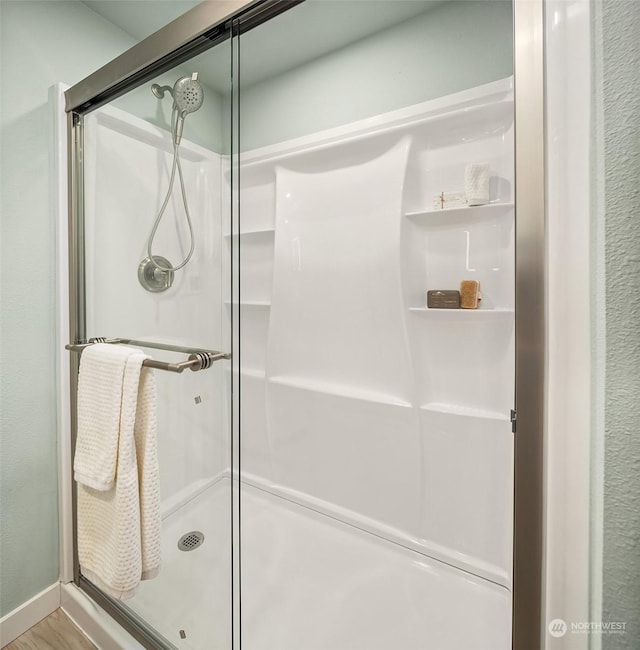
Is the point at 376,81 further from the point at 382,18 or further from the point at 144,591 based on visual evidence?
the point at 144,591

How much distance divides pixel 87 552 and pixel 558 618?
3.68ft

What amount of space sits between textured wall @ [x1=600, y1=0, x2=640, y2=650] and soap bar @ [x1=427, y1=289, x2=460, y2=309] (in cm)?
93

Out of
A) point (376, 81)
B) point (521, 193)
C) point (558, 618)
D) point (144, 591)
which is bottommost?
point (144, 591)

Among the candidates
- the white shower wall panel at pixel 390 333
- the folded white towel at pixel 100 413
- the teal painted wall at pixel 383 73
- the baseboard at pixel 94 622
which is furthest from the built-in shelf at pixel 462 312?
the baseboard at pixel 94 622

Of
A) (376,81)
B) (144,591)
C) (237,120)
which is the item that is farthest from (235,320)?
(376,81)

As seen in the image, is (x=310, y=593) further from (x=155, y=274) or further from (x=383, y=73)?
(x=383, y=73)

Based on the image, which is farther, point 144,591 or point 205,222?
point 144,591

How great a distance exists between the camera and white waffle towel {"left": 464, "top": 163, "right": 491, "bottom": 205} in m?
1.29

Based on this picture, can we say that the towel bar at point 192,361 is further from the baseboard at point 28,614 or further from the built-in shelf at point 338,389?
the baseboard at point 28,614

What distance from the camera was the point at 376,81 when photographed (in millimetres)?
1496

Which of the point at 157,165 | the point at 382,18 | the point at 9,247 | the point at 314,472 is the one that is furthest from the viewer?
the point at 314,472

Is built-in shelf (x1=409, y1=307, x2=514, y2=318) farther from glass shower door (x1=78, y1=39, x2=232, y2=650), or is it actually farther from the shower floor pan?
the shower floor pan

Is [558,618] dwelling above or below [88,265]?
below

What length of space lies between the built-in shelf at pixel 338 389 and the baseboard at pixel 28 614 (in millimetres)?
→ 1133
